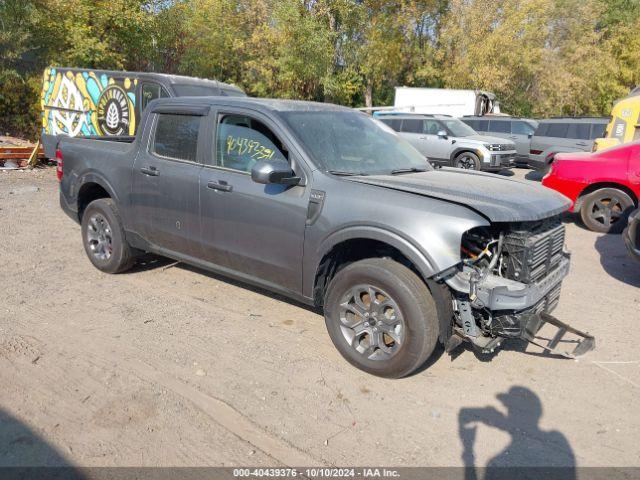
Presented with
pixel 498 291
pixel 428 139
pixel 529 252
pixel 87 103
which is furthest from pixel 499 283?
pixel 428 139

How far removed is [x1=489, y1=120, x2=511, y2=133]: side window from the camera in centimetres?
1808

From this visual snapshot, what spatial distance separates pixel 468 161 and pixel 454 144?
641 mm

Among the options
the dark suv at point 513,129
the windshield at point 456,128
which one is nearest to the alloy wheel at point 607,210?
the windshield at point 456,128

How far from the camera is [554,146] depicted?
14.9 metres

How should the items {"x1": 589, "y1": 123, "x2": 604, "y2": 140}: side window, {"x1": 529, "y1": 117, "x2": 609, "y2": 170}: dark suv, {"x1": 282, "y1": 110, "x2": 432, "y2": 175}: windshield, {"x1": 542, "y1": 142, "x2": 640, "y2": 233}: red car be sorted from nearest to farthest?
{"x1": 282, "y1": 110, "x2": 432, "y2": 175}: windshield → {"x1": 542, "y1": 142, "x2": 640, "y2": 233}: red car → {"x1": 529, "y1": 117, "x2": 609, "y2": 170}: dark suv → {"x1": 589, "y1": 123, "x2": 604, "y2": 140}: side window

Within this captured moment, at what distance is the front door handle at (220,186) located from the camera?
177 inches

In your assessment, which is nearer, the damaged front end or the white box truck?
the damaged front end

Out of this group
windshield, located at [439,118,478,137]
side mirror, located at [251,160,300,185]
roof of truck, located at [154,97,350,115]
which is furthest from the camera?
windshield, located at [439,118,478,137]

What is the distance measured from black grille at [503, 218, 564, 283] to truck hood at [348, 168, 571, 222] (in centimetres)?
13

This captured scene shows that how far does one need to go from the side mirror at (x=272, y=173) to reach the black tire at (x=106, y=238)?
7.44 ft

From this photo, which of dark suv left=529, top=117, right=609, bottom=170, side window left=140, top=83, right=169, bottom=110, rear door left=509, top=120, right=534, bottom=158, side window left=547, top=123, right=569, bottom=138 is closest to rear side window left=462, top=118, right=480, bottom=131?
rear door left=509, top=120, right=534, bottom=158

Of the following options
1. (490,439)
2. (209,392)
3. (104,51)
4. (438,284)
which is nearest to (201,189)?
(209,392)

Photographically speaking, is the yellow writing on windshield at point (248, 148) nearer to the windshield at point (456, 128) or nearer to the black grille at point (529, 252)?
the black grille at point (529, 252)

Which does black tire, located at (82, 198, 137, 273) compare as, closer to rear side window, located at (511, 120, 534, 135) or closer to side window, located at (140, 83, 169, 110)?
side window, located at (140, 83, 169, 110)
